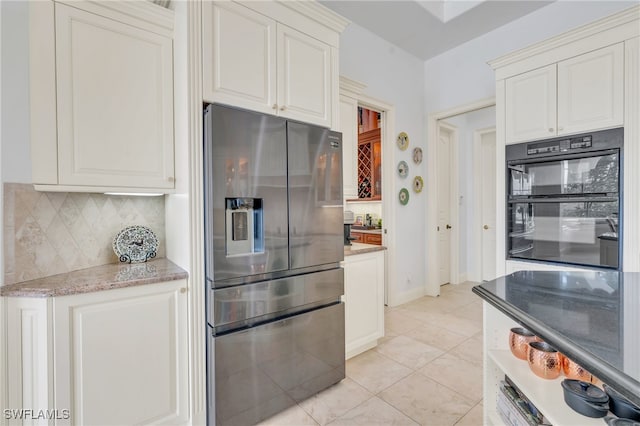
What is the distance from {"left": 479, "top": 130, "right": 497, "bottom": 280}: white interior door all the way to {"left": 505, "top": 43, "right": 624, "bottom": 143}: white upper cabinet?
2.15m

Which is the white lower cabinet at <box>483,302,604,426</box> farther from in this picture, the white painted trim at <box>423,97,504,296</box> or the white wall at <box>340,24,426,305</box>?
the white painted trim at <box>423,97,504,296</box>

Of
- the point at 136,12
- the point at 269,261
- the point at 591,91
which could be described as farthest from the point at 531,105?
the point at 136,12

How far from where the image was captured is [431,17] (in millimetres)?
3090

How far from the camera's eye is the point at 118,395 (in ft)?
4.54

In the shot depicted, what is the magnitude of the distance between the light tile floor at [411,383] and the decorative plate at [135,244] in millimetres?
1261

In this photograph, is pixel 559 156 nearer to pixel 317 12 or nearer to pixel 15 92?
pixel 317 12

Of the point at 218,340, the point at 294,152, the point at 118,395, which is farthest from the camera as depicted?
the point at 294,152

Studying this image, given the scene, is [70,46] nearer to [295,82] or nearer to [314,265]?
[295,82]

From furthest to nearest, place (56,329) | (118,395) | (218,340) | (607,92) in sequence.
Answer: (607,92)
(218,340)
(118,395)
(56,329)

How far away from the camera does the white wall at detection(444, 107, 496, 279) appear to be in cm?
461

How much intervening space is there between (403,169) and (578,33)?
75.9 inches

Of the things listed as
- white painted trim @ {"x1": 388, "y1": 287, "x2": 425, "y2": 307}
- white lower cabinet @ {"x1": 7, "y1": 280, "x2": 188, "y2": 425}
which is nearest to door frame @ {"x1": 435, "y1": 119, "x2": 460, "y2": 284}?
white painted trim @ {"x1": 388, "y1": 287, "x2": 425, "y2": 307}

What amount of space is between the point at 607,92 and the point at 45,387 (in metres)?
3.76

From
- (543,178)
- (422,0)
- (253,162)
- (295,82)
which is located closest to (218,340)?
(253,162)
